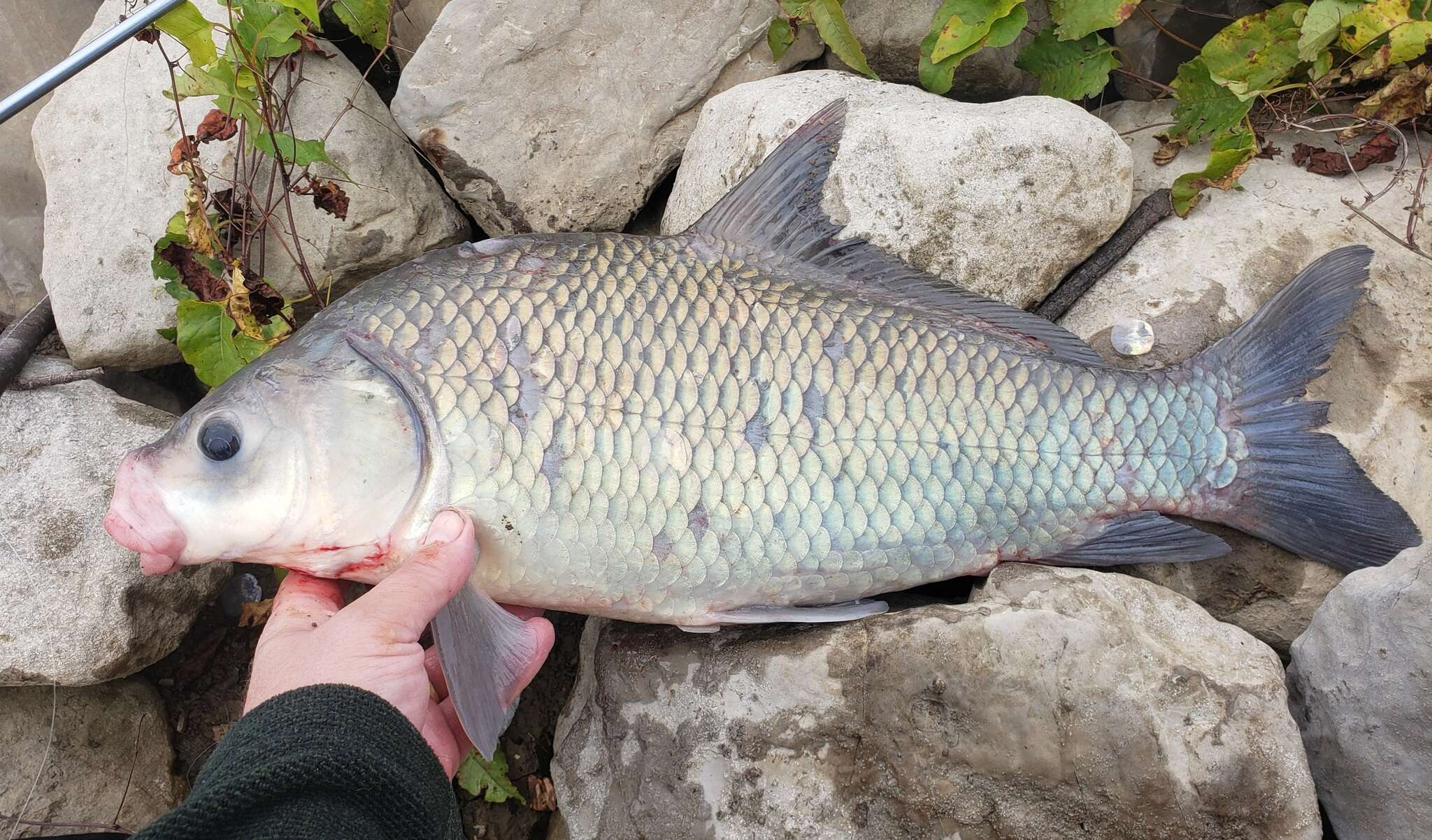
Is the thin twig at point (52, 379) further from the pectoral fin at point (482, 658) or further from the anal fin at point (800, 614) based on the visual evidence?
the anal fin at point (800, 614)

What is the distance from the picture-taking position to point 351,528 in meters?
2.05

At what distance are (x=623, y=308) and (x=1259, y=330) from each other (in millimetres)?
1615

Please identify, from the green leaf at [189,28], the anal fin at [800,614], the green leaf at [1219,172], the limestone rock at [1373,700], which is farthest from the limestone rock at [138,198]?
the limestone rock at [1373,700]

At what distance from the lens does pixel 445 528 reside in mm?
2020

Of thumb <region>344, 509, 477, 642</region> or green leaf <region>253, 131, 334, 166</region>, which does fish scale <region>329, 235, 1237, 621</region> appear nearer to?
thumb <region>344, 509, 477, 642</region>

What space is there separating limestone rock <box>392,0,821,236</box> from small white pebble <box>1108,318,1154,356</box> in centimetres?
145

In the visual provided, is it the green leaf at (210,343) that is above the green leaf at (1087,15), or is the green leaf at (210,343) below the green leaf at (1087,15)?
above

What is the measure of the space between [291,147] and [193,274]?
478 millimetres

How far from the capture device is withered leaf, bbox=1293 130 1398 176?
2.87 metres

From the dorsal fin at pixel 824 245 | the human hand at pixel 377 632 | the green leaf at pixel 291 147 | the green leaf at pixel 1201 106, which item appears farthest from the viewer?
the green leaf at pixel 1201 106

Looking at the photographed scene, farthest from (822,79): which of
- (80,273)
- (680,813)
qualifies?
(80,273)

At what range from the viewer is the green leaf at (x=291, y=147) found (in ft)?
8.84

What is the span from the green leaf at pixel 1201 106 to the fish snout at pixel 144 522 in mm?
3073

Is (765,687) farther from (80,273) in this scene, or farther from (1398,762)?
(80,273)
